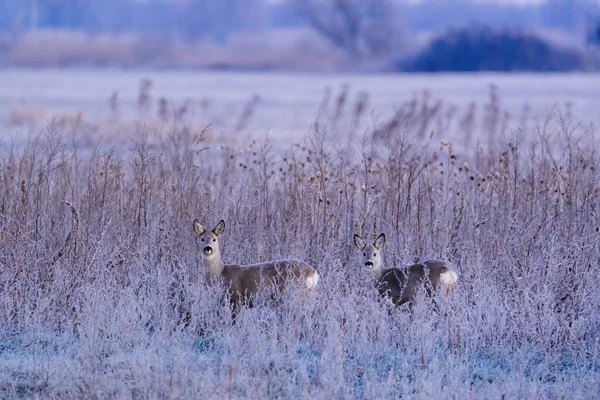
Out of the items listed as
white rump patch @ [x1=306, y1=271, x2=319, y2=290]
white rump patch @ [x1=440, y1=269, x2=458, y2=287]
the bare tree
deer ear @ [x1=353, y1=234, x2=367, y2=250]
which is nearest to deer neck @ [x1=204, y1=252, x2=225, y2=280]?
white rump patch @ [x1=306, y1=271, x2=319, y2=290]

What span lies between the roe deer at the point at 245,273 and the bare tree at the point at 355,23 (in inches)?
2402

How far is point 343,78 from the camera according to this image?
191 ft

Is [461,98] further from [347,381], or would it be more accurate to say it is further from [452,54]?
[347,381]

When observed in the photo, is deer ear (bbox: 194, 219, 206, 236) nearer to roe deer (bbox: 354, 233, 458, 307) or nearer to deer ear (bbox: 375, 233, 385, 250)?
roe deer (bbox: 354, 233, 458, 307)

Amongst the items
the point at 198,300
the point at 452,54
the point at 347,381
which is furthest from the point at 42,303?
the point at 452,54

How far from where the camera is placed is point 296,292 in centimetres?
848

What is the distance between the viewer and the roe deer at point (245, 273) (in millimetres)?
8695

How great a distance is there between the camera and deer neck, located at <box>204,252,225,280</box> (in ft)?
30.1

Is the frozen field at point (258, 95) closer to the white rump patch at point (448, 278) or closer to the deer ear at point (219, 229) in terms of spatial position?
the deer ear at point (219, 229)

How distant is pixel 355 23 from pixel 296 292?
221 feet

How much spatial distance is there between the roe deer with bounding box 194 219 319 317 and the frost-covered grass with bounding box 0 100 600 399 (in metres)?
0.15

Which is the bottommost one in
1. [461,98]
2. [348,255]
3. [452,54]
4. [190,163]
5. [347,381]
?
[347,381]

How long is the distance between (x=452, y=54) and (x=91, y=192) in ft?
183

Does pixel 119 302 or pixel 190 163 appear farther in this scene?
pixel 190 163
